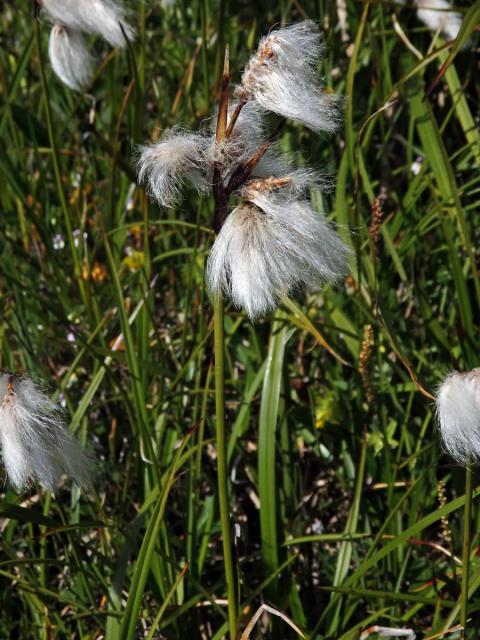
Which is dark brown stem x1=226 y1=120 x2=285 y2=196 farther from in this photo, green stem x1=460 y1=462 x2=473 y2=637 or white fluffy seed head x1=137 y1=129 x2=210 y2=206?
green stem x1=460 y1=462 x2=473 y2=637

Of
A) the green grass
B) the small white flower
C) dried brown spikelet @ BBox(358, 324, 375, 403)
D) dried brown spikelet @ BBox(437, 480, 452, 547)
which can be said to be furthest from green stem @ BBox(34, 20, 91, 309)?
dried brown spikelet @ BBox(437, 480, 452, 547)

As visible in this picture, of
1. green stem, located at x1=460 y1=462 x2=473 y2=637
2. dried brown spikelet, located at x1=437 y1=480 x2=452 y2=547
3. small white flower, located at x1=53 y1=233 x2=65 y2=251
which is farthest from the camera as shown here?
small white flower, located at x1=53 y1=233 x2=65 y2=251

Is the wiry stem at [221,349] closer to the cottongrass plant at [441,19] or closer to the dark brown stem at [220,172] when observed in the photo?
the dark brown stem at [220,172]

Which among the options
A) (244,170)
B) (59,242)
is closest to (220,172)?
(244,170)

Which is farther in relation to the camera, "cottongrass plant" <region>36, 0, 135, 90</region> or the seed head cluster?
"cottongrass plant" <region>36, 0, 135, 90</region>

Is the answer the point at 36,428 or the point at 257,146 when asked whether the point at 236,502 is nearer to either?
the point at 36,428

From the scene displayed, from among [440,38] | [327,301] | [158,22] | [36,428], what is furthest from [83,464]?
[158,22]

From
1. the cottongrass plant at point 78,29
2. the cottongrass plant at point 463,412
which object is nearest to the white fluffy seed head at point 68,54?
the cottongrass plant at point 78,29

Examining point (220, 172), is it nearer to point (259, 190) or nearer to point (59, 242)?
point (259, 190)
